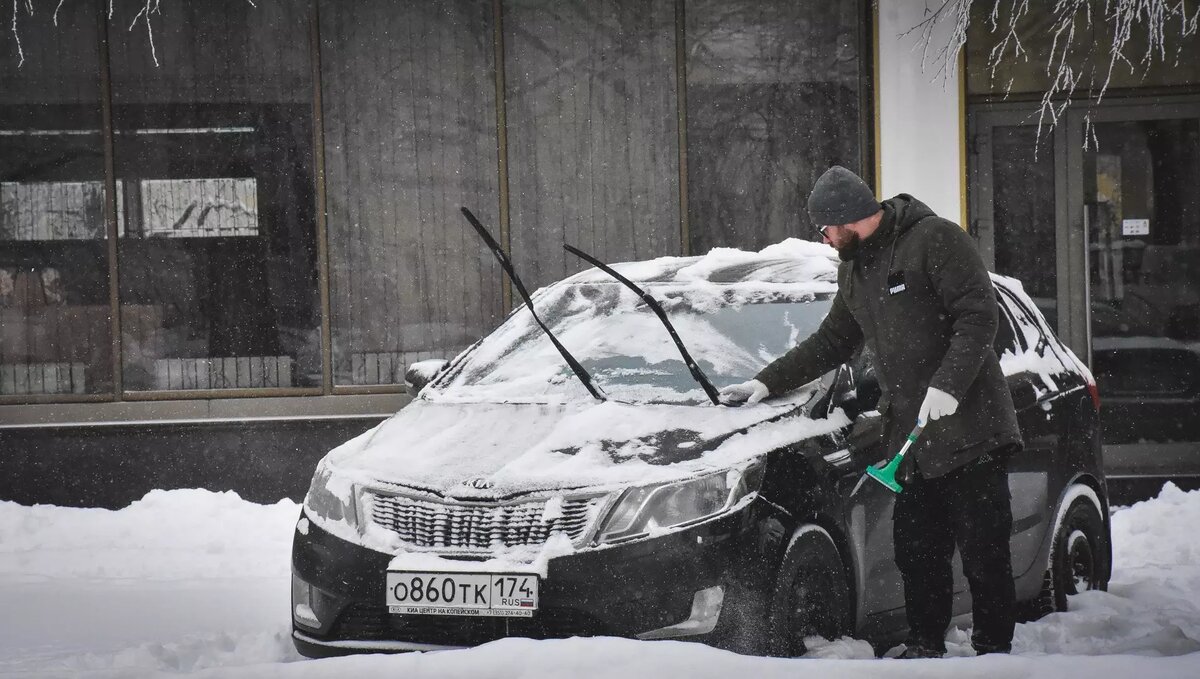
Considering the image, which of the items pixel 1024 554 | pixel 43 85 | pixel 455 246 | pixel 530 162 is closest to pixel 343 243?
pixel 455 246

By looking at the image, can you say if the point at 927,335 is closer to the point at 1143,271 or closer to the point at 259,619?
the point at 259,619

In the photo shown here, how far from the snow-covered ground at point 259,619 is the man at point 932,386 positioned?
1.15 ft

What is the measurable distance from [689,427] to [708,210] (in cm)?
536

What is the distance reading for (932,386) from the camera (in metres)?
4.30

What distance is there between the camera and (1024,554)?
523 cm

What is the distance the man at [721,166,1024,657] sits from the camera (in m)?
4.38

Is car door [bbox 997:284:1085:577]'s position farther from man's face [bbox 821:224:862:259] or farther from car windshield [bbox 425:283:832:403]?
man's face [bbox 821:224:862:259]

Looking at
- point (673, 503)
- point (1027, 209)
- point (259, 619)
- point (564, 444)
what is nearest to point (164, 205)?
point (259, 619)

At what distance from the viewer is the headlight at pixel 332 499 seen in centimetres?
447

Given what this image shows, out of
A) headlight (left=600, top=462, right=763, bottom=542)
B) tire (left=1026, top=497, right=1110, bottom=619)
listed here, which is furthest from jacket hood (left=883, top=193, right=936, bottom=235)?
tire (left=1026, top=497, right=1110, bottom=619)

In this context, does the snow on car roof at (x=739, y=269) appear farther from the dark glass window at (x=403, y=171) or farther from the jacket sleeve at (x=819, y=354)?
the dark glass window at (x=403, y=171)

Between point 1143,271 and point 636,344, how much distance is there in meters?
5.84

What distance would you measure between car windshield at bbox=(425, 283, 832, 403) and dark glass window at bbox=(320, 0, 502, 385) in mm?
3850

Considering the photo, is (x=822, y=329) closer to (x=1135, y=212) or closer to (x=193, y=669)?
(x=193, y=669)
